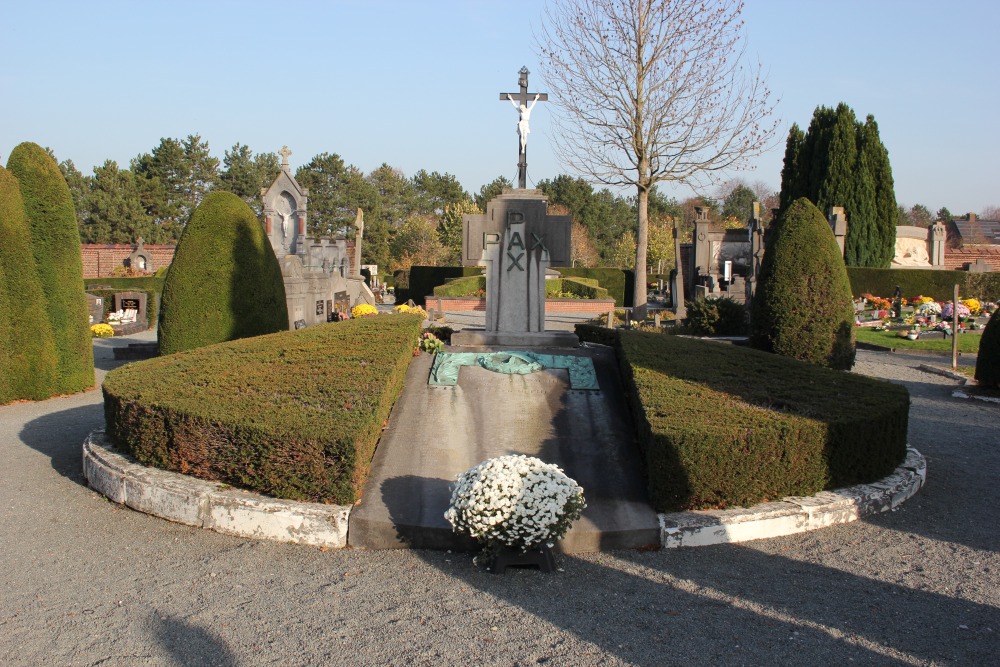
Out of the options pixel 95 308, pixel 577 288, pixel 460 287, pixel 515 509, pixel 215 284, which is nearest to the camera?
pixel 515 509

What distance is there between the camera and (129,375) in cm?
794

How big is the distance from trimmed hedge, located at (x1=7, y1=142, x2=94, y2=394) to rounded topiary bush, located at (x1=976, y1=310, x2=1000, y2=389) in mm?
13311

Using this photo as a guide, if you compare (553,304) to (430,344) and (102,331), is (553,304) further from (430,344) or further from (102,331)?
(430,344)

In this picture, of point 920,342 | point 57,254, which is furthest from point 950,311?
point 57,254

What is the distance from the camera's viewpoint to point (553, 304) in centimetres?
2781

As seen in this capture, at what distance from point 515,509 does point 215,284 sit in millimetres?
8715

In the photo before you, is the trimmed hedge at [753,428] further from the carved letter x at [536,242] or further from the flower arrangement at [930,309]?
the flower arrangement at [930,309]

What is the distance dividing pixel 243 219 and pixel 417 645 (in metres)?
9.92

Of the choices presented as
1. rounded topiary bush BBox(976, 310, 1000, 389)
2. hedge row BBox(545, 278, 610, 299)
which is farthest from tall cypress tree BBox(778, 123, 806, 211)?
rounded topiary bush BBox(976, 310, 1000, 389)

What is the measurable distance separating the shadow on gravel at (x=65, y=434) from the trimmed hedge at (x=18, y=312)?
41.9 inches

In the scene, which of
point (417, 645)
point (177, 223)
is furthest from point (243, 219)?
point (177, 223)

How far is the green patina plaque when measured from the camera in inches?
318

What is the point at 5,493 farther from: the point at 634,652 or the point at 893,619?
the point at 893,619

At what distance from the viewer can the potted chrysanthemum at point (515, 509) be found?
203 inches
